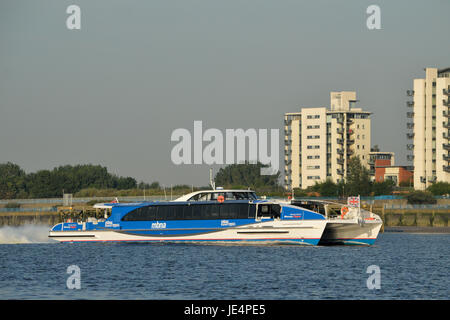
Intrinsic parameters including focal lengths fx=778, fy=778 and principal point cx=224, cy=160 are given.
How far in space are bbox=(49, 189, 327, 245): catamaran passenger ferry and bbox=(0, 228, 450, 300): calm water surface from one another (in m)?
0.97

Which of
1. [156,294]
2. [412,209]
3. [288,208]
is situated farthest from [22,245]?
[412,209]

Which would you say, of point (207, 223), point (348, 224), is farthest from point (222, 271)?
point (348, 224)

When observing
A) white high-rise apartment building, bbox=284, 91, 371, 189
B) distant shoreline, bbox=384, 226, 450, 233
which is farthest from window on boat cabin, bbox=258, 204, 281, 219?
white high-rise apartment building, bbox=284, 91, 371, 189

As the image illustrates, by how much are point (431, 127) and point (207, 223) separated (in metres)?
107

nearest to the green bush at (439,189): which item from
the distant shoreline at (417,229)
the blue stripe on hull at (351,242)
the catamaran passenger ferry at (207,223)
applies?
the distant shoreline at (417,229)

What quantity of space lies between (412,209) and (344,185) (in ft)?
108

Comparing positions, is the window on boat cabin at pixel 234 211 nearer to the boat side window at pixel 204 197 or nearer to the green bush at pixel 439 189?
the boat side window at pixel 204 197

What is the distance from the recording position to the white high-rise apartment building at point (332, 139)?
617 ft

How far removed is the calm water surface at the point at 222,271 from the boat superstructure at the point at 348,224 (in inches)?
67.2

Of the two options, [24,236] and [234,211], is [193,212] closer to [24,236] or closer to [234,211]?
[234,211]

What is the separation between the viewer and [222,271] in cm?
4547

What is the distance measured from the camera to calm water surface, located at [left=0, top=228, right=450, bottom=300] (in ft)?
121

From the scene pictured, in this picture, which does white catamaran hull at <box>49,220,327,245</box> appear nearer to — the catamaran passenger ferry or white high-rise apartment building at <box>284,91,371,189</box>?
the catamaran passenger ferry

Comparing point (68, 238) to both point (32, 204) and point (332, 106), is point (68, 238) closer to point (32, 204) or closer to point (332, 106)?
point (32, 204)
